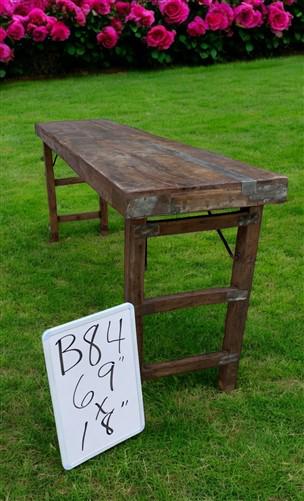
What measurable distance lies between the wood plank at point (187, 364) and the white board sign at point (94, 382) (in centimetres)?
16

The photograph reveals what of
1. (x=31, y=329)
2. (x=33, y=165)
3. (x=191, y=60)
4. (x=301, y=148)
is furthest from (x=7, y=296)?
(x=191, y=60)

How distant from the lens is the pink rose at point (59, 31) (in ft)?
26.5

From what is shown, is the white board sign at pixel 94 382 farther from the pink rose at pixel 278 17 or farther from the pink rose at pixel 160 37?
the pink rose at pixel 278 17

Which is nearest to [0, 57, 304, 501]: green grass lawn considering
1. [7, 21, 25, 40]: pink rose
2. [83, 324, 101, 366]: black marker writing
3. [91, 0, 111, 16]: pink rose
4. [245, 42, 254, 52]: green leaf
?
[83, 324, 101, 366]: black marker writing

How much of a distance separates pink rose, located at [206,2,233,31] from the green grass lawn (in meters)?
2.87

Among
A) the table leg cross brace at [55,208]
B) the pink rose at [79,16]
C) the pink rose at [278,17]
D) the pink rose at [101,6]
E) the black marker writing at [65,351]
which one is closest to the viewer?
the black marker writing at [65,351]

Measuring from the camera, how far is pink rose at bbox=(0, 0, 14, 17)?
318 inches

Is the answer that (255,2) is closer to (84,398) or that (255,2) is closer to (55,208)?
(55,208)

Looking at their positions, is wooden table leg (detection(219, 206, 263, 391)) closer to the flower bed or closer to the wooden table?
the wooden table

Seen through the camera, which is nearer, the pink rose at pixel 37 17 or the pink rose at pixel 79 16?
the pink rose at pixel 37 17

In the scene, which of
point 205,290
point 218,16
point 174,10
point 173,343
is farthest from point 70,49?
point 205,290

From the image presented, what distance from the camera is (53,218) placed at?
3953mm

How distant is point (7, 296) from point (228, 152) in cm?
284

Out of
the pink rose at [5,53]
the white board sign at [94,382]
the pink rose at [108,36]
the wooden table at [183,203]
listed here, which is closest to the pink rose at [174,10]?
the pink rose at [108,36]
